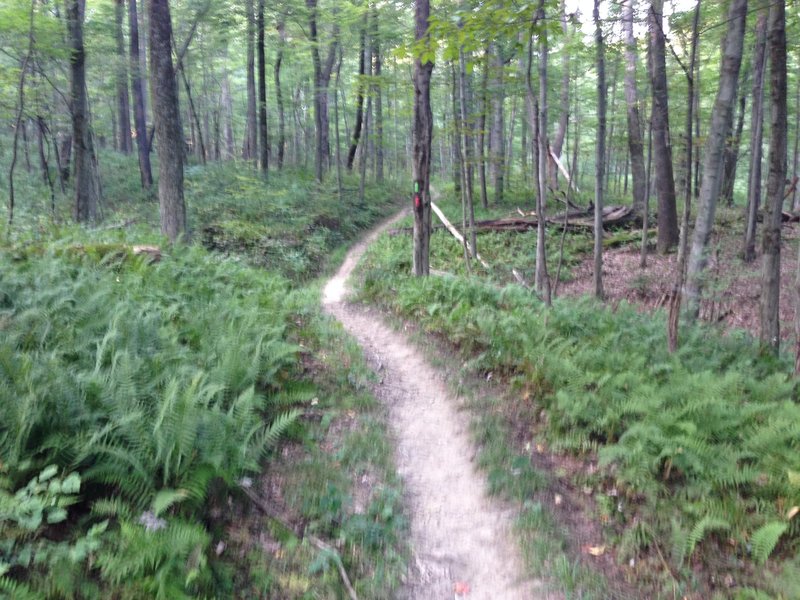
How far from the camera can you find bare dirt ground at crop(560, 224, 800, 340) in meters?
11.2

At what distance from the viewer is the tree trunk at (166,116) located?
10500mm

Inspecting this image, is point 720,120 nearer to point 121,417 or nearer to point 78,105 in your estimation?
point 121,417

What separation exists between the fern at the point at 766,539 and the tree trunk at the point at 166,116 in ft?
32.0

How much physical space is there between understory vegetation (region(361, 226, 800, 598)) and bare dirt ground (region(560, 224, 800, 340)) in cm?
314

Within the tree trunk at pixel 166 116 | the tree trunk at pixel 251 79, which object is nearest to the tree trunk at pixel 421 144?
the tree trunk at pixel 166 116

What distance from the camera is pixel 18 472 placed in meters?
3.45

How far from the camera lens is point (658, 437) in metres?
4.61

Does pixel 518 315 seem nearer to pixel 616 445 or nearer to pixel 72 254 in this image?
pixel 616 445

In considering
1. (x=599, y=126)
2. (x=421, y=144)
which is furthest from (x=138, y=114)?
(x=599, y=126)

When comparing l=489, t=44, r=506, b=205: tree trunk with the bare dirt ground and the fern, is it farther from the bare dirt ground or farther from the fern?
the fern

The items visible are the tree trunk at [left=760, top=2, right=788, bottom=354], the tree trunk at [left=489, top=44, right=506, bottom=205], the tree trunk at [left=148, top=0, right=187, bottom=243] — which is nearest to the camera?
the tree trunk at [left=760, top=2, right=788, bottom=354]

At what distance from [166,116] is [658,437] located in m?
10.7

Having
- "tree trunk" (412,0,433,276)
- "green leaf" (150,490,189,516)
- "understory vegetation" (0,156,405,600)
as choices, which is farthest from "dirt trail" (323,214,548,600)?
"tree trunk" (412,0,433,276)

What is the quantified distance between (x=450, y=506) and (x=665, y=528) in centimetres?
176
